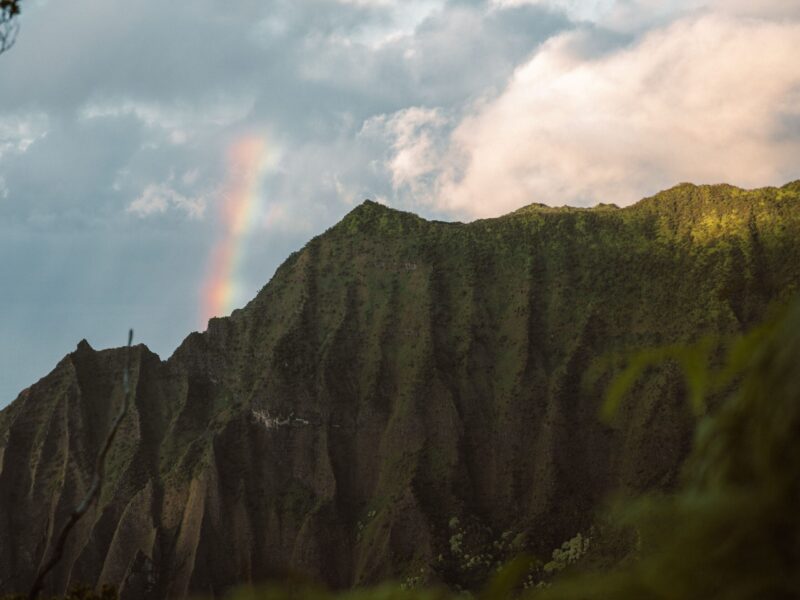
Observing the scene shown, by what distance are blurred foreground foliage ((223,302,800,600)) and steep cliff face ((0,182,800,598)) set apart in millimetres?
91047

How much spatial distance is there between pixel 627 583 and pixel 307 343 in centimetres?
11207

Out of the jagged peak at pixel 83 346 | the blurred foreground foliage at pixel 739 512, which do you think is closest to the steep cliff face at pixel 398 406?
the jagged peak at pixel 83 346

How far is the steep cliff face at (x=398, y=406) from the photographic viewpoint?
9806 centimetres

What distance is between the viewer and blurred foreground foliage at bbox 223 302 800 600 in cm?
211

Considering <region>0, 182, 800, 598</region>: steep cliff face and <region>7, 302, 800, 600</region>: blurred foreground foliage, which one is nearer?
<region>7, 302, 800, 600</region>: blurred foreground foliage

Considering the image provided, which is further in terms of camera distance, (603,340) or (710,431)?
(603,340)

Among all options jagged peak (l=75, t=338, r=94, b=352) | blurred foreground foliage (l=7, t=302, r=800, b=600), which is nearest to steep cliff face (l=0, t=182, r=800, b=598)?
jagged peak (l=75, t=338, r=94, b=352)

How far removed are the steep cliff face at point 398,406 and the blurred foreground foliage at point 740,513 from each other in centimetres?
9105

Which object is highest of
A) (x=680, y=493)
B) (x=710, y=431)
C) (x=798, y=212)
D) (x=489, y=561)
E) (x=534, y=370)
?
(x=798, y=212)

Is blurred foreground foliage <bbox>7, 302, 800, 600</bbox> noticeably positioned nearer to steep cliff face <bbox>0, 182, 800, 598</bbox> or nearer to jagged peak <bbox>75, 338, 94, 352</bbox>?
steep cliff face <bbox>0, 182, 800, 598</bbox>

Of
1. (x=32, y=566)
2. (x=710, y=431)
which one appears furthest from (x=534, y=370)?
(x=710, y=431)

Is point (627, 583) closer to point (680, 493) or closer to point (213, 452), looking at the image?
point (680, 493)

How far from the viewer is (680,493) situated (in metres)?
2.41

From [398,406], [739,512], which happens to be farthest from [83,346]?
[739,512]
